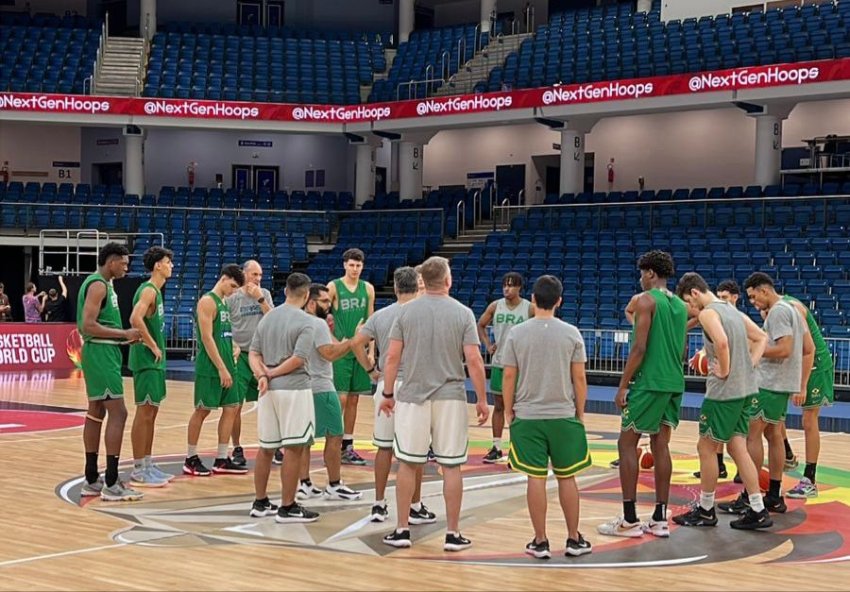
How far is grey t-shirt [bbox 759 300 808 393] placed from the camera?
32.7 ft

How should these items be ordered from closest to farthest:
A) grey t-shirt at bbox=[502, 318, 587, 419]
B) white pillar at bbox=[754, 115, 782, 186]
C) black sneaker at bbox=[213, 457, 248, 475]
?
grey t-shirt at bbox=[502, 318, 587, 419], black sneaker at bbox=[213, 457, 248, 475], white pillar at bbox=[754, 115, 782, 186]

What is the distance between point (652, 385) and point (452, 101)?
75.0 feet

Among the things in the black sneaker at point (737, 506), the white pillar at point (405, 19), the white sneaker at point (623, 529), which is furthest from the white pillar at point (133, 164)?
the white sneaker at point (623, 529)

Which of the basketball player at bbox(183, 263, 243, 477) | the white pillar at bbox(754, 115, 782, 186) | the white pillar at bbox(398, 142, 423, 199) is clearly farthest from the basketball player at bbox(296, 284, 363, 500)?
the white pillar at bbox(398, 142, 423, 199)

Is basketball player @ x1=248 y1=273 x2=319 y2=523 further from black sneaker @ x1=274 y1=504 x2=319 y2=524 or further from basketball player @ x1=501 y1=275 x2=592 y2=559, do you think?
basketball player @ x1=501 y1=275 x2=592 y2=559

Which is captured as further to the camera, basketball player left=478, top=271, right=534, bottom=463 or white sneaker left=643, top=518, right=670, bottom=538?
basketball player left=478, top=271, right=534, bottom=463

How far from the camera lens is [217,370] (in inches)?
442

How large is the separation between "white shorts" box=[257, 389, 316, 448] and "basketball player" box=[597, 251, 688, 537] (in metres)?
2.31

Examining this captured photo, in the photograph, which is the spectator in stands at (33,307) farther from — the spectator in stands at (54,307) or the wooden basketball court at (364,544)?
the wooden basketball court at (364,544)

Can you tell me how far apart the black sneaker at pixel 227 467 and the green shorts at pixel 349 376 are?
119 cm

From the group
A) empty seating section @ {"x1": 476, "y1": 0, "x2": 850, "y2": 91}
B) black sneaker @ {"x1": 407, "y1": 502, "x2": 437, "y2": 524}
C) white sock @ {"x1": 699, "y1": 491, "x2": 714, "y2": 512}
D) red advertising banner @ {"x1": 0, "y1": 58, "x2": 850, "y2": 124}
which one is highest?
empty seating section @ {"x1": 476, "y1": 0, "x2": 850, "y2": 91}

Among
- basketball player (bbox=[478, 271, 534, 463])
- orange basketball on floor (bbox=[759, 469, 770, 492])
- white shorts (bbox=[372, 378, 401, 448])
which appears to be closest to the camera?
white shorts (bbox=[372, 378, 401, 448])

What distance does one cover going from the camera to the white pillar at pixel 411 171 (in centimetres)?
3378

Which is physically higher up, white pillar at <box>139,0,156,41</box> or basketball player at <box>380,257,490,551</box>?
white pillar at <box>139,0,156,41</box>
